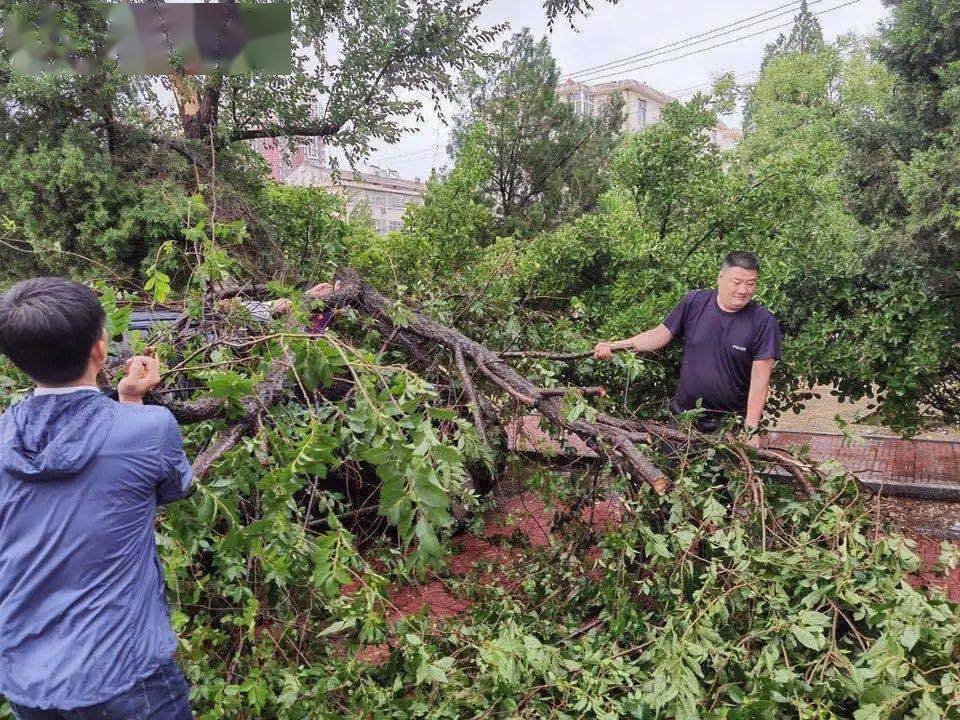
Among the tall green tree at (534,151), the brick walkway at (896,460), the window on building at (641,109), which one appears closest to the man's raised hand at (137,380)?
the brick walkway at (896,460)

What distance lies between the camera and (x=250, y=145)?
741cm

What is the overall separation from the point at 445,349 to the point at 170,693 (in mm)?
2295

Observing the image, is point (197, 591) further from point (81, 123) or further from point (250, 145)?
point (250, 145)

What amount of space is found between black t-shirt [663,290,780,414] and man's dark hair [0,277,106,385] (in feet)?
9.33

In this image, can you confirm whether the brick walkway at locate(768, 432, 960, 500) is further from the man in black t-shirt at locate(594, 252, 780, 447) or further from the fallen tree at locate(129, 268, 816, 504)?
the fallen tree at locate(129, 268, 816, 504)

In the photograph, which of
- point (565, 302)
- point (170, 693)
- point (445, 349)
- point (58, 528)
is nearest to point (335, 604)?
point (170, 693)

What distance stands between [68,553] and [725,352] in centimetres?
301

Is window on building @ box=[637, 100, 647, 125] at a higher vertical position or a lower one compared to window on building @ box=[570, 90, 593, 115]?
higher

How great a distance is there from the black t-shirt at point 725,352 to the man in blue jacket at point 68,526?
2.76 metres

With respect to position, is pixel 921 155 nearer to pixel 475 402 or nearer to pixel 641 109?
pixel 475 402

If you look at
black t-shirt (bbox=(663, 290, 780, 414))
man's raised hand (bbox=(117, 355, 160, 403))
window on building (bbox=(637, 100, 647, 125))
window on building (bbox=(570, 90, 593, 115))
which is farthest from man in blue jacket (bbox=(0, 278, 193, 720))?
window on building (bbox=(637, 100, 647, 125))

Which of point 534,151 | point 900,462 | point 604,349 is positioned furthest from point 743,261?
point 534,151

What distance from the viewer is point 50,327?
1.62m

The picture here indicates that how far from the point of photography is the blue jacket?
163 centimetres
